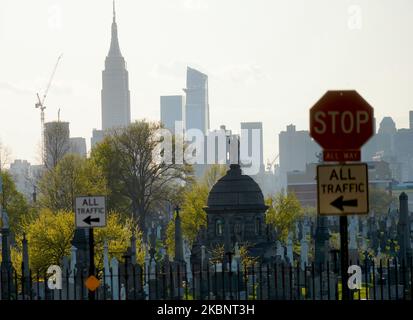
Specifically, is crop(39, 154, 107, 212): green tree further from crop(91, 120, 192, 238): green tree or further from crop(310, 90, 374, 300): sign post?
crop(310, 90, 374, 300): sign post

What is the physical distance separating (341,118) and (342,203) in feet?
4.64

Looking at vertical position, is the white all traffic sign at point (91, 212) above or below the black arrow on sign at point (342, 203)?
below

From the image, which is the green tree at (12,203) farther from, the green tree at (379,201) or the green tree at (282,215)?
the green tree at (379,201)

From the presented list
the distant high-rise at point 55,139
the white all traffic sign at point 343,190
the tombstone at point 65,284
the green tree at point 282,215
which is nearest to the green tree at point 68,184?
the green tree at point 282,215

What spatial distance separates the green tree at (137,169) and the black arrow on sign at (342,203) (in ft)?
220

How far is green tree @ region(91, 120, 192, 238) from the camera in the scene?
283 feet

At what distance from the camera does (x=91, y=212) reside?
2325 centimetres

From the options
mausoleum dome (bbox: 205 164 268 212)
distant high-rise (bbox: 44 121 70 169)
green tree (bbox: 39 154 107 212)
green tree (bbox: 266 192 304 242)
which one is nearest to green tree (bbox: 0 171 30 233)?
green tree (bbox: 39 154 107 212)

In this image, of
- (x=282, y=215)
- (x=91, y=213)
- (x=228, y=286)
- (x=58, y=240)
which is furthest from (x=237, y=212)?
(x=91, y=213)

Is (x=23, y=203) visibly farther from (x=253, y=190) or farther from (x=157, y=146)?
(x=253, y=190)

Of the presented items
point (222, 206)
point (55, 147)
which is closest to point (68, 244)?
point (222, 206)

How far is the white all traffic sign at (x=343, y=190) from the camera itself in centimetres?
1772

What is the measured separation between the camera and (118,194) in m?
86.1

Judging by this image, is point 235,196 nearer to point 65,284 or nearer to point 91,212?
point 65,284
